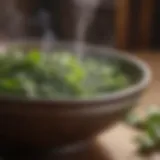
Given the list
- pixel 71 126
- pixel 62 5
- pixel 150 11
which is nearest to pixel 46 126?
pixel 71 126

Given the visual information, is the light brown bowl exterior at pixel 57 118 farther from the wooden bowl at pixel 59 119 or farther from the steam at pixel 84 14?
the steam at pixel 84 14

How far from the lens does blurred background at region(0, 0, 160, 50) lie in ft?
4.03

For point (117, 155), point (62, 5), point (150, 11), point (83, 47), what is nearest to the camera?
point (117, 155)

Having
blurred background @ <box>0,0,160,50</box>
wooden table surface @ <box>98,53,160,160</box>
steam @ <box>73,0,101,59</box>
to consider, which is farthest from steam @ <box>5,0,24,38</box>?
wooden table surface @ <box>98,53,160,160</box>

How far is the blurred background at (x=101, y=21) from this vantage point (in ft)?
4.03

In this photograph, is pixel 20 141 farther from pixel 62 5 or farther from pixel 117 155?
pixel 62 5

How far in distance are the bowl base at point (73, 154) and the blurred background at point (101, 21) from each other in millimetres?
551

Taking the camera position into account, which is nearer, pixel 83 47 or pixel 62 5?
pixel 83 47

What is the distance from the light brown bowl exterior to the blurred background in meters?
0.59

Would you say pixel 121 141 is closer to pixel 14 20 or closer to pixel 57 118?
pixel 57 118

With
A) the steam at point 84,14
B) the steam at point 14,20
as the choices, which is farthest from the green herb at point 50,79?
the steam at point 84,14

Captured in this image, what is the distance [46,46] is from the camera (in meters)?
0.91

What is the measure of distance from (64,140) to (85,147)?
0.08 metres

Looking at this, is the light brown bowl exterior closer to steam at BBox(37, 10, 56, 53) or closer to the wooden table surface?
the wooden table surface
